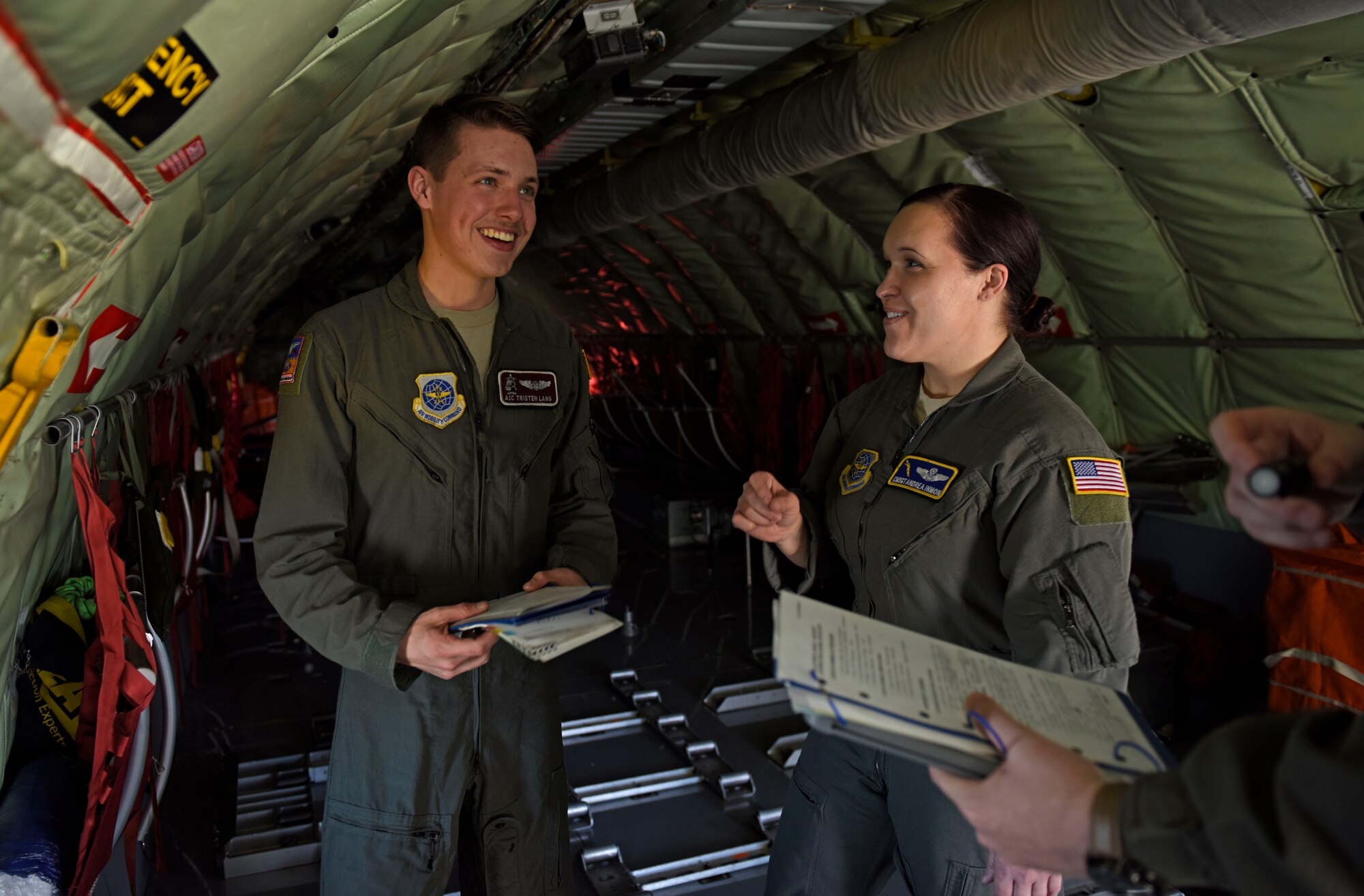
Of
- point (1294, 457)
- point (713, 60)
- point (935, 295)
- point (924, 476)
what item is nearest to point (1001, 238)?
point (935, 295)

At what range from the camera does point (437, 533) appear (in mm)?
2188

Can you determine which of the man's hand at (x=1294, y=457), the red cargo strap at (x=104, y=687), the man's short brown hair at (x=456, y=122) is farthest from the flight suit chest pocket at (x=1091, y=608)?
the red cargo strap at (x=104, y=687)

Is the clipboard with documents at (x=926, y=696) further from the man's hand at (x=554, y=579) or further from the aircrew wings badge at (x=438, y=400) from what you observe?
the aircrew wings badge at (x=438, y=400)

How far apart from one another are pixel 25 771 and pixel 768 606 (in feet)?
16.8

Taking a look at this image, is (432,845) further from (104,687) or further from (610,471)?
(610,471)

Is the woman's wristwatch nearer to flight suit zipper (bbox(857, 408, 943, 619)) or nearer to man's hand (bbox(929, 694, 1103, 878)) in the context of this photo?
man's hand (bbox(929, 694, 1103, 878))

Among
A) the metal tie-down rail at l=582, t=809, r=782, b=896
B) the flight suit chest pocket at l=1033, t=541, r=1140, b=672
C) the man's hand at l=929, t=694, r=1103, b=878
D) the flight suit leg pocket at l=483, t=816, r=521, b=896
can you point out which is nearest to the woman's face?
the flight suit chest pocket at l=1033, t=541, r=1140, b=672

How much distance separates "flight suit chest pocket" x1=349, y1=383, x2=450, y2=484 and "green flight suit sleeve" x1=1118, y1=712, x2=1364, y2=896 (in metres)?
1.58

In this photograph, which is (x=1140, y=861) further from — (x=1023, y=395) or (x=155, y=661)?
(x=155, y=661)

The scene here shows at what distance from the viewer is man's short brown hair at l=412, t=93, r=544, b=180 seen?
231 centimetres

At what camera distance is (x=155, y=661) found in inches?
92.8

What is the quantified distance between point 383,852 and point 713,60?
2.98m

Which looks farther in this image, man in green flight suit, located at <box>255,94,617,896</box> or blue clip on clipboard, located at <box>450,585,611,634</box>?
man in green flight suit, located at <box>255,94,617,896</box>

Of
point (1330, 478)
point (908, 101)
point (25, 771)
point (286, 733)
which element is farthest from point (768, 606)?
point (1330, 478)
